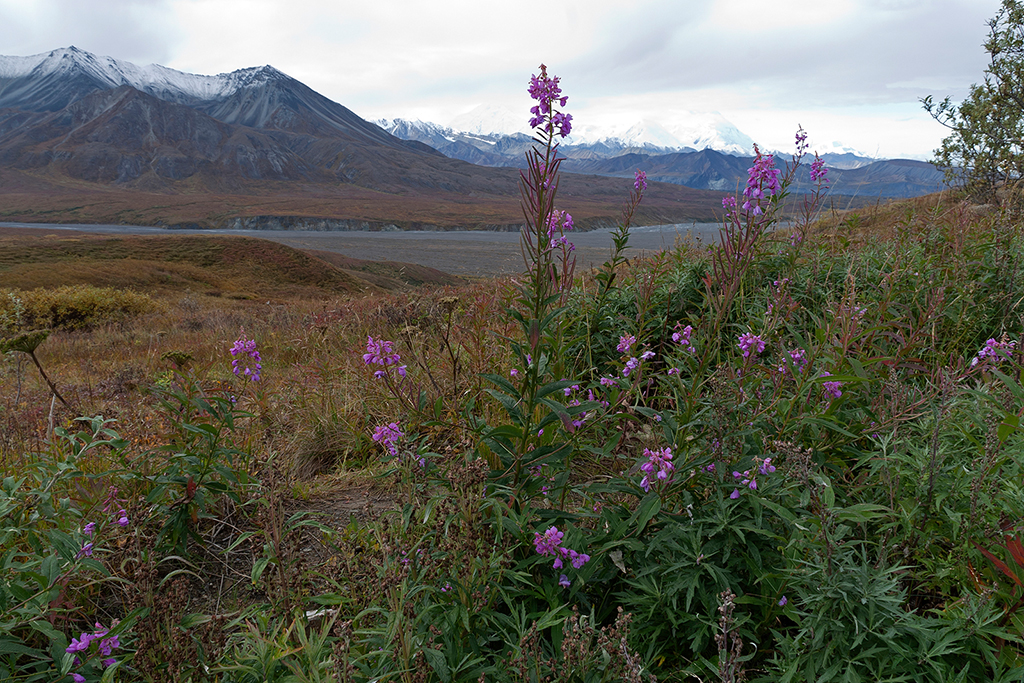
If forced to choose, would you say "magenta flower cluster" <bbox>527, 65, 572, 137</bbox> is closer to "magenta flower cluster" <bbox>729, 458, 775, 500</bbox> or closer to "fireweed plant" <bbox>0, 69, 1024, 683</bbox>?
"fireweed plant" <bbox>0, 69, 1024, 683</bbox>

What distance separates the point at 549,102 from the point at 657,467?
1.29 m

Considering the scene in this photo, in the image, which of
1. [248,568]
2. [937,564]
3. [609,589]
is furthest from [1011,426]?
[248,568]

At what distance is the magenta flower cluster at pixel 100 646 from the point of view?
4.43ft

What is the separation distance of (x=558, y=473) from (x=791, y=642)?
0.82 meters

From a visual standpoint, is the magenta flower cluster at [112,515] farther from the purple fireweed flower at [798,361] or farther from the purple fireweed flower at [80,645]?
the purple fireweed flower at [798,361]

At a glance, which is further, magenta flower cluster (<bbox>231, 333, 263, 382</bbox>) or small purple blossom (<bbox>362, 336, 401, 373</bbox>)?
magenta flower cluster (<bbox>231, 333, 263, 382</bbox>)

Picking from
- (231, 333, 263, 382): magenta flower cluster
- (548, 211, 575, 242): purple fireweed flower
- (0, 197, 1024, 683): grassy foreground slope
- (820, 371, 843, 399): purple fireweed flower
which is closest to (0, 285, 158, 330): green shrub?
(231, 333, 263, 382): magenta flower cluster

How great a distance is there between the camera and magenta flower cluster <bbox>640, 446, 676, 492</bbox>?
1.60 m

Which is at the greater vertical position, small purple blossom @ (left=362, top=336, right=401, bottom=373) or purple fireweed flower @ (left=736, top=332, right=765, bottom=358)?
purple fireweed flower @ (left=736, top=332, right=765, bottom=358)

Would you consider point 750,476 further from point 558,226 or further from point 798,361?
point 558,226

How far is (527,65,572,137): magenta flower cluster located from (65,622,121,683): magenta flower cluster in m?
1.97

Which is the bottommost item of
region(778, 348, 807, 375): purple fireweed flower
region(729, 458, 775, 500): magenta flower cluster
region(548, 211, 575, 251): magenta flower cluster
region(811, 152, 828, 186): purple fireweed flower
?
region(729, 458, 775, 500): magenta flower cluster

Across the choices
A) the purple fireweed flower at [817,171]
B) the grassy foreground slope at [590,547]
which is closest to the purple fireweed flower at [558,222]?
→ the grassy foreground slope at [590,547]

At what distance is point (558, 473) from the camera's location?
1.88 m
